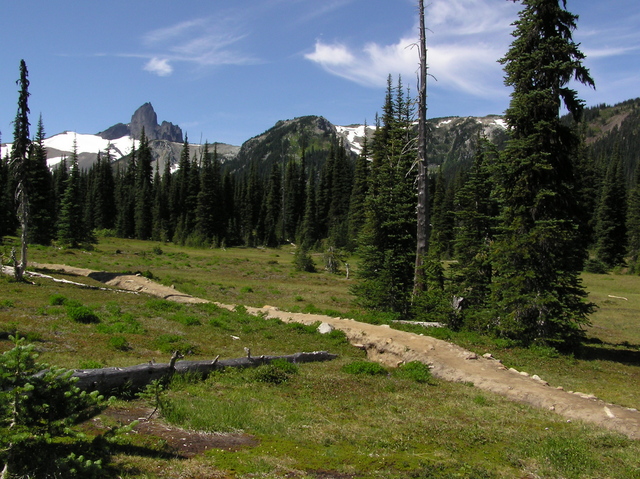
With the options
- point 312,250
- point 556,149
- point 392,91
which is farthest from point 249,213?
point 556,149

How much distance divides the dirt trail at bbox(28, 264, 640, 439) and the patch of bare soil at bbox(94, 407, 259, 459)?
717cm

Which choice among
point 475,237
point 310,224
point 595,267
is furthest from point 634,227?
point 475,237

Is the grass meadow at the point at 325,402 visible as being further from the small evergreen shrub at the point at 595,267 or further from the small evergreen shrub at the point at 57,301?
the small evergreen shrub at the point at 595,267

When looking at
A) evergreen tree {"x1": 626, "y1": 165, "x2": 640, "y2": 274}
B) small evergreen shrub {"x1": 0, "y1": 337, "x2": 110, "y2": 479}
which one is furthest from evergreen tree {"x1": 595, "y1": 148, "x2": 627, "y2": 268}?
small evergreen shrub {"x1": 0, "y1": 337, "x2": 110, "y2": 479}

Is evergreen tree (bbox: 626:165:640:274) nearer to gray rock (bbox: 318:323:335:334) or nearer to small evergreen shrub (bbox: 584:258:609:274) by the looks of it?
small evergreen shrub (bbox: 584:258:609:274)

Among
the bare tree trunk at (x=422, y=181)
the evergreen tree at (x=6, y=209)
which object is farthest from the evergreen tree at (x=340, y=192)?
the bare tree trunk at (x=422, y=181)

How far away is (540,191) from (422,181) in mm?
6069

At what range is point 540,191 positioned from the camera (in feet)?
55.2

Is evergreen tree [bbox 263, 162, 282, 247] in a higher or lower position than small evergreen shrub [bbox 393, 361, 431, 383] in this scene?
higher

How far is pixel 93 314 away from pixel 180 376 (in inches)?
327

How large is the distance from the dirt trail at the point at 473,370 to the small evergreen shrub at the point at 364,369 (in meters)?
1.74

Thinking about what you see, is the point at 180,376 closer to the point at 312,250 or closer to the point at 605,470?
the point at 605,470

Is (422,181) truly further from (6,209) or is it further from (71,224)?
(6,209)

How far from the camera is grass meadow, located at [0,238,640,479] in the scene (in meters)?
6.66
